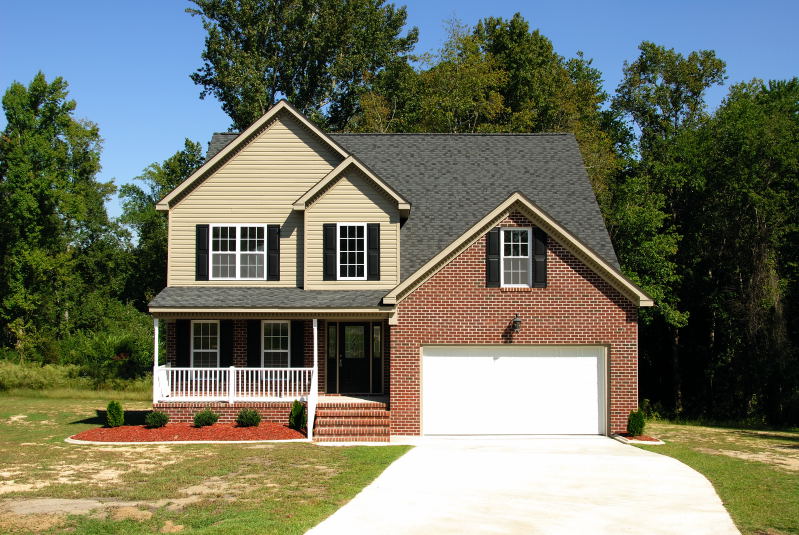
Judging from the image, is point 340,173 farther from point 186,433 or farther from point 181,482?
point 181,482

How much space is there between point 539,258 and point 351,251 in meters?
5.66

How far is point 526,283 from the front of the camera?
856 inches

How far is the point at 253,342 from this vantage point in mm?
24047

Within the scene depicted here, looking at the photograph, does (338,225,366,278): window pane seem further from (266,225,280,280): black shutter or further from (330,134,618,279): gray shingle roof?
(266,225,280,280): black shutter

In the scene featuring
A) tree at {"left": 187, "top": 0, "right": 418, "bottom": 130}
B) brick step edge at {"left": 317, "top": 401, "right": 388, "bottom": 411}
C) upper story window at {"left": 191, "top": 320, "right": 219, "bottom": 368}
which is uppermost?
tree at {"left": 187, "top": 0, "right": 418, "bottom": 130}

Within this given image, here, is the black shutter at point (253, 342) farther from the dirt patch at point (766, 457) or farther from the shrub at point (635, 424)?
the dirt patch at point (766, 457)

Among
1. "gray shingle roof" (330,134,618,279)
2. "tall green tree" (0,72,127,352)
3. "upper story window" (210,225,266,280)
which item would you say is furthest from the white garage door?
"tall green tree" (0,72,127,352)

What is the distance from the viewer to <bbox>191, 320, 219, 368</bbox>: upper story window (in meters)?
24.0

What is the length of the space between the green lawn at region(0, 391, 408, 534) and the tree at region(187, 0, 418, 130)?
88.5ft

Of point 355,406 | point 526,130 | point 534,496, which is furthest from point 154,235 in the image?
point 534,496

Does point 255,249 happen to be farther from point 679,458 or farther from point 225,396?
point 679,458

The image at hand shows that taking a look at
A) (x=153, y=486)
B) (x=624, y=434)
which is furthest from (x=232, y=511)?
(x=624, y=434)

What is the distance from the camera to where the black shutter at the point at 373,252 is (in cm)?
2367

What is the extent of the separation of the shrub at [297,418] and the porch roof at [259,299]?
2685 mm
